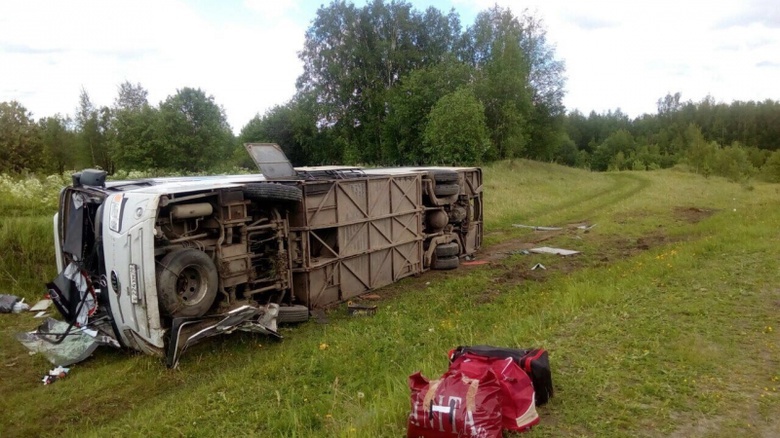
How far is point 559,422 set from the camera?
436 cm

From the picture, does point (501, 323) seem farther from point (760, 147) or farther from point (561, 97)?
point (760, 147)

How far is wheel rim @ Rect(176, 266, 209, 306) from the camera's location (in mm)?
7664

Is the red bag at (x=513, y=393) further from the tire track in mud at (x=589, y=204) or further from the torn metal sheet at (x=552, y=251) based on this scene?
the tire track in mud at (x=589, y=204)

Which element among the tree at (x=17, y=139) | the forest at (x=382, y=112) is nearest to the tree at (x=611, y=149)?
the forest at (x=382, y=112)

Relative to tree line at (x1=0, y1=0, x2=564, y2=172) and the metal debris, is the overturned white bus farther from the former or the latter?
tree line at (x1=0, y1=0, x2=564, y2=172)

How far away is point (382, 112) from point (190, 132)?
1615cm

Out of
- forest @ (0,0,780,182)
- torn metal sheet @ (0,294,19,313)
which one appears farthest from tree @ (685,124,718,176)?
torn metal sheet @ (0,294,19,313)

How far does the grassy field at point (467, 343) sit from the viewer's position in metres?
4.68

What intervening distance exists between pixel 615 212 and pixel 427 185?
12003 mm

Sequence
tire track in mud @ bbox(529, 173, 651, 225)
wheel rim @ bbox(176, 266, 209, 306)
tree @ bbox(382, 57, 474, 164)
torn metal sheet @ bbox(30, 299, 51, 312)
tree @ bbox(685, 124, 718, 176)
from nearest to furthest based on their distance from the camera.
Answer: wheel rim @ bbox(176, 266, 209, 306)
torn metal sheet @ bbox(30, 299, 51, 312)
tire track in mud @ bbox(529, 173, 651, 225)
tree @ bbox(382, 57, 474, 164)
tree @ bbox(685, 124, 718, 176)

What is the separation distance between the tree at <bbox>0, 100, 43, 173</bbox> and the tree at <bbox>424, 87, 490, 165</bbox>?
2192 cm

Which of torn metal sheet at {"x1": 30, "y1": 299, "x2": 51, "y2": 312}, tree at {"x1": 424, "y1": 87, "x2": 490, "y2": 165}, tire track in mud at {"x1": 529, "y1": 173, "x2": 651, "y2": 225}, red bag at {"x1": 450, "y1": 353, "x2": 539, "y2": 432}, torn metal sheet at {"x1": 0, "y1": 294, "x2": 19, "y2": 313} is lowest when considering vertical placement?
tire track in mud at {"x1": 529, "y1": 173, "x2": 651, "y2": 225}

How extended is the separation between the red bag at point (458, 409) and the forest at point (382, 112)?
28673mm

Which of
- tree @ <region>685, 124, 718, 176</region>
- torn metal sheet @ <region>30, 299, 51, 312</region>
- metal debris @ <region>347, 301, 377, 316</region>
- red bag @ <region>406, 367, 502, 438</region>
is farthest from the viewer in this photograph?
tree @ <region>685, 124, 718, 176</region>
